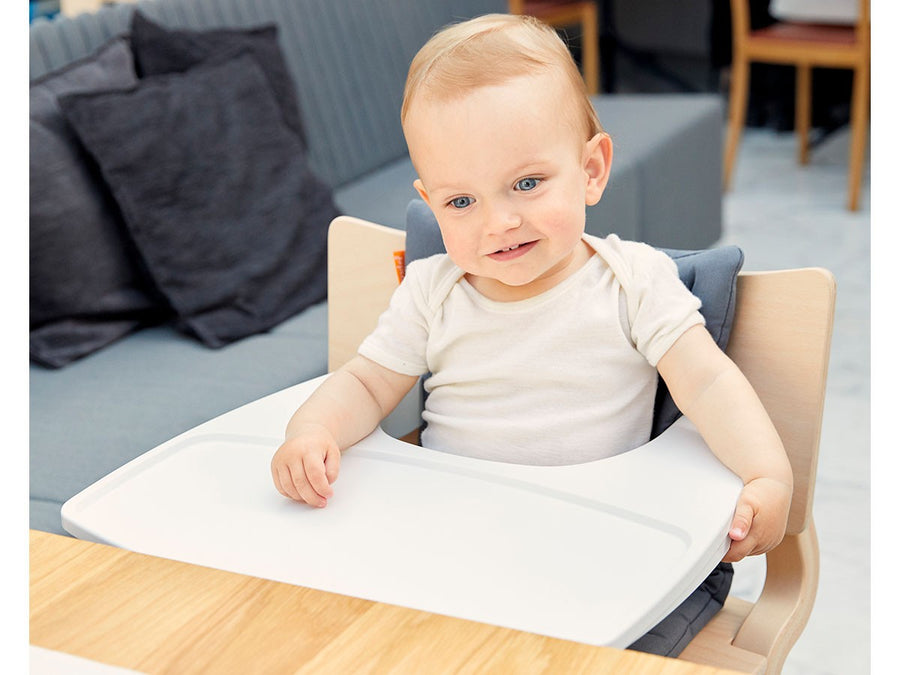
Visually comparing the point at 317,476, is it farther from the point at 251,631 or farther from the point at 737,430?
the point at 737,430

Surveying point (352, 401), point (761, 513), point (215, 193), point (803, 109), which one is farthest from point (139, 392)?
point (803, 109)

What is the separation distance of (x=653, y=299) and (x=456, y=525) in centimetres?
32

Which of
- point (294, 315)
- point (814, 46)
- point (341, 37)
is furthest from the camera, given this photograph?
point (814, 46)

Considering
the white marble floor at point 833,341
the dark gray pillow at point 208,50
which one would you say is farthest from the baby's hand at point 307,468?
the dark gray pillow at point 208,50

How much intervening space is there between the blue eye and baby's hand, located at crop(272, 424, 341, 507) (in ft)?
0.75

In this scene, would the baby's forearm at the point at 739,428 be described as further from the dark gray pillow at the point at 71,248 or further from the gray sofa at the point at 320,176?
the dark gray pillow at the point at 71,248

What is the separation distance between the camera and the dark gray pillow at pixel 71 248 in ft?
5.62

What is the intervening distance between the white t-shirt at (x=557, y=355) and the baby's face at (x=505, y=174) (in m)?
0.06

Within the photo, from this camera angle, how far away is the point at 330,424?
0.93 m

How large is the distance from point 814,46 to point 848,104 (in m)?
0.99

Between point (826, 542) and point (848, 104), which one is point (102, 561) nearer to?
point (826, 542)

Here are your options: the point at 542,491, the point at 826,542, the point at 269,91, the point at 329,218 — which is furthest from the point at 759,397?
the point at 269,91

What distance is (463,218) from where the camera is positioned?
93cm
